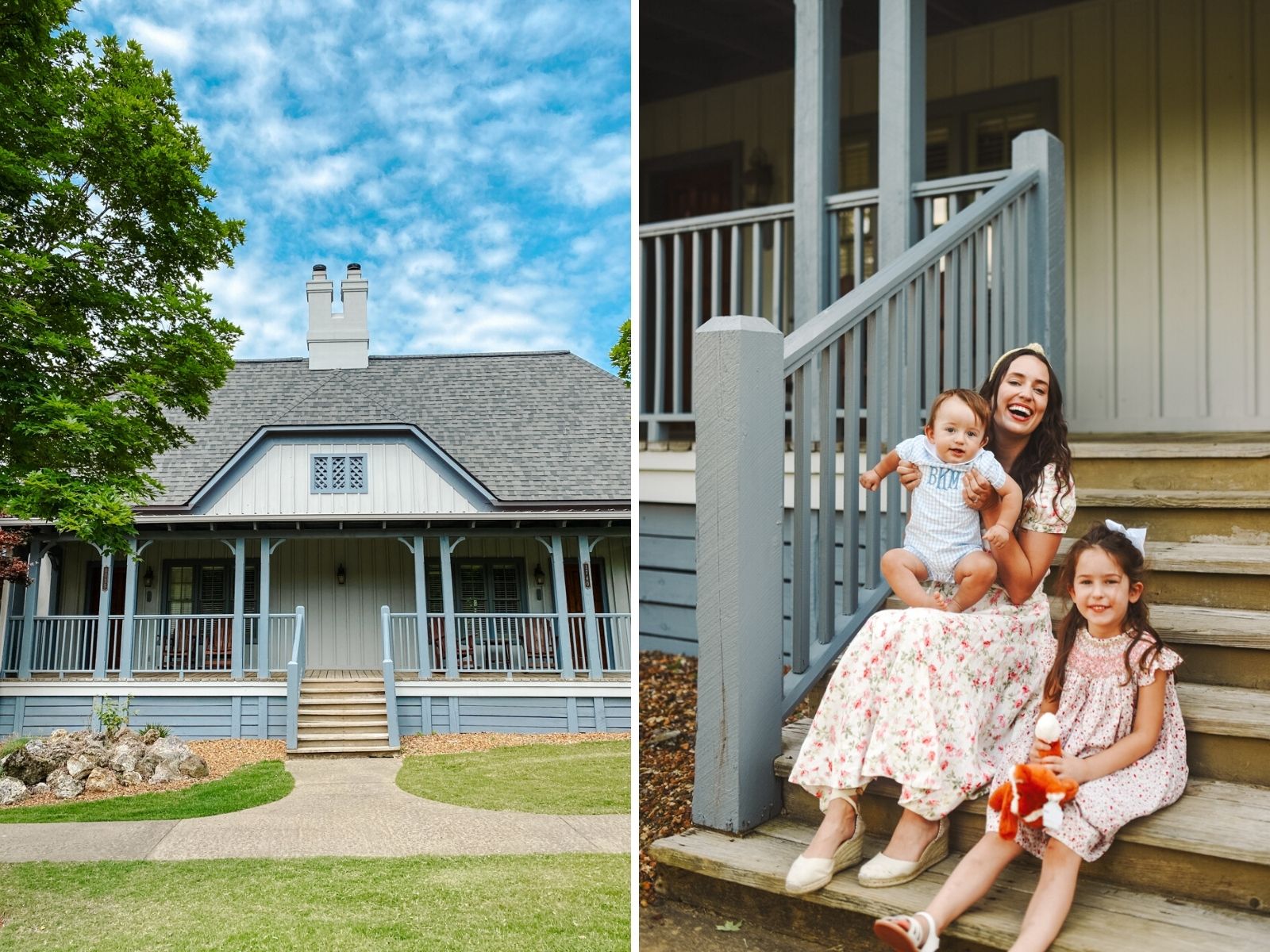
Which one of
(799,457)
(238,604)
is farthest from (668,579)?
(799,457)

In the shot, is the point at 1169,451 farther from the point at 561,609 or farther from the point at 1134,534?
the point at 561,609

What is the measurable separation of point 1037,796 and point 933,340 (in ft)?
3.54

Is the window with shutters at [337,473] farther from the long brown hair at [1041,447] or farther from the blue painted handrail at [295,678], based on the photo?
the long brown hair at [1041,447]

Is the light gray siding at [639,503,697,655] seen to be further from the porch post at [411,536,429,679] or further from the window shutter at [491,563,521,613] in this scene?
the porch post at [411,536,429,679]

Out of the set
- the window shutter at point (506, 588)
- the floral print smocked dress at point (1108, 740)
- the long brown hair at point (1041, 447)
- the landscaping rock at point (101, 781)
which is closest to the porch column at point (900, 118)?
the long brown hair at point (1041, 447)

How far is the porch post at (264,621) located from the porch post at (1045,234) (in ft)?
7.36

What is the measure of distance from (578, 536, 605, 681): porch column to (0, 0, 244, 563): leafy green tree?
124 centimetres

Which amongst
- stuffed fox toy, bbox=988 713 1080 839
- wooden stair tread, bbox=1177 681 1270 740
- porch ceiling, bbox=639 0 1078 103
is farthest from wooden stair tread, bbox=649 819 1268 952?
porch ceiling, bbox=639 0 1078 103

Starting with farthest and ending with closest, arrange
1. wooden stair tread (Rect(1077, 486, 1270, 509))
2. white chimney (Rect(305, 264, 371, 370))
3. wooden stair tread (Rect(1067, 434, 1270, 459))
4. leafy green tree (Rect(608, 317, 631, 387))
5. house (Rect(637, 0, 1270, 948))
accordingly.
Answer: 1. leafy green tree (Rect(608, 317, 631, 387))
2. white chimney (Rect(305, 264, 371, 370))
3. wooden stair tread (Rect(1067, 434, 1270, 459))
4. wooden stair tread (Rect(1077, 486, 1270, 509))
5. house (Rect(637, 0, 1270, 948))

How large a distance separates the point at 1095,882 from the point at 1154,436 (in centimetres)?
184

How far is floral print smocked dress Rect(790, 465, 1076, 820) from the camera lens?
5.22 feet

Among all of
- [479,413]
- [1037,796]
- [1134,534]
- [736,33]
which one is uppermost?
[736,33]

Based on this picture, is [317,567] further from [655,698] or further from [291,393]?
[655,698]

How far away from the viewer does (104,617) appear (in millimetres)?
3025
